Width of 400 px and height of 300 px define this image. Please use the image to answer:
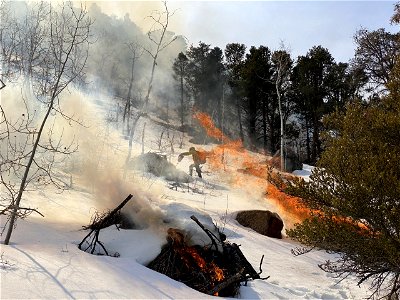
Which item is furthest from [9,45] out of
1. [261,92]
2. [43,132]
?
[261,92]

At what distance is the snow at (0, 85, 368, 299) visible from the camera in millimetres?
3650

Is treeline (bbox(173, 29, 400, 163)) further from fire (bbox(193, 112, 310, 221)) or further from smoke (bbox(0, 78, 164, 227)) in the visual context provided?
smoke (bbox(0, 78, 164, 227))

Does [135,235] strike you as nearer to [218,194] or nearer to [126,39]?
[218,194]

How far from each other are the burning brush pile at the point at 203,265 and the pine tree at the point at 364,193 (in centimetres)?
167

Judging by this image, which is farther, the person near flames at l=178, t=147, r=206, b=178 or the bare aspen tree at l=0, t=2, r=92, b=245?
the person near flames at l=178, t=147, r=206, b=178

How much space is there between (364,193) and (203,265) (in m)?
2.97

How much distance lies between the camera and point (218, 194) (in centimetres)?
1648

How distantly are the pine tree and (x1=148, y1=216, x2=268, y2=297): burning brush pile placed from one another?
1674mm

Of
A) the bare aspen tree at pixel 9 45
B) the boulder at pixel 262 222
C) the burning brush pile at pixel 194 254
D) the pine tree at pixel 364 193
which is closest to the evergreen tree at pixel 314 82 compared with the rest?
the boulder at pixel 262 222

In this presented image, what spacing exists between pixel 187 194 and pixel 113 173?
7.08 meters

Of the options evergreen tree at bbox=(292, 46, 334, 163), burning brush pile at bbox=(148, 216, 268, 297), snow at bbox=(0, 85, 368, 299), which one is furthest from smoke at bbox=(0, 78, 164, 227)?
evergreen tree at bbox=(292, 46, 334, 163)

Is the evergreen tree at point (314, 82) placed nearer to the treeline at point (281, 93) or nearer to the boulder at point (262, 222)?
the treeline at point (281, 93)

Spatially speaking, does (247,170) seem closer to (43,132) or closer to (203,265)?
(43,132)

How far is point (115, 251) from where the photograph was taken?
5.64 m
